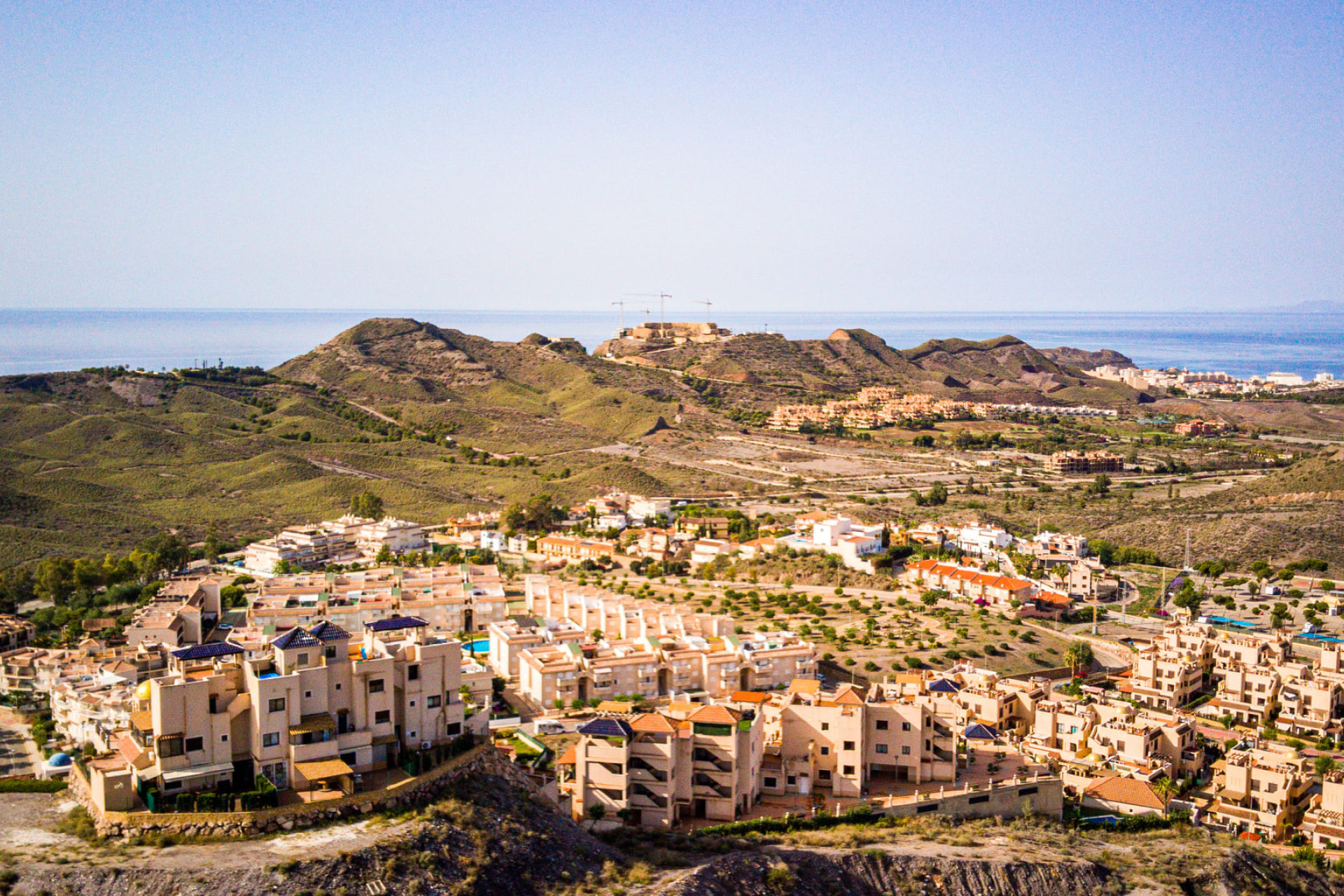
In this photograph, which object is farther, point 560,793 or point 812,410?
point 812,410

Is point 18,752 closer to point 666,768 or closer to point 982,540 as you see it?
point 666,768

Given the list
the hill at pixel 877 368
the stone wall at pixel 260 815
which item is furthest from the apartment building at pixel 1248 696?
the hill at pixel 877 368

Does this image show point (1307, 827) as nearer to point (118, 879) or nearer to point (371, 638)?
point (371, 638)

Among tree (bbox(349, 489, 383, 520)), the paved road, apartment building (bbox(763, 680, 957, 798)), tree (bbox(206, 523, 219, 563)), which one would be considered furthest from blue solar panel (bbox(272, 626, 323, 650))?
tree (bbox(349, 489, 383, 520))

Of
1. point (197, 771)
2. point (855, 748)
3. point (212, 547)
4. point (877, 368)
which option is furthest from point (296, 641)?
point (877, 368)

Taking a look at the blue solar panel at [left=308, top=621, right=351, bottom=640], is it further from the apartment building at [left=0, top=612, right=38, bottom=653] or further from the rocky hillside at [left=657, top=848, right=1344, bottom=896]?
the apartment building at [left=0, top=612, right=38, bottom=653]

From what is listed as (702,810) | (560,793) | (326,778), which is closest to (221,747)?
(326,778)
